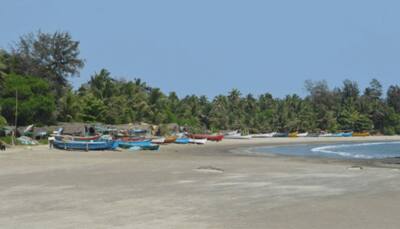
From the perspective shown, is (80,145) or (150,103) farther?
(150,103)

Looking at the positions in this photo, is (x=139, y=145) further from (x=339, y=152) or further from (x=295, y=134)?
(x=295, y=134)

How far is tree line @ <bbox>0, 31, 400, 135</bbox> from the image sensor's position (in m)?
74.5

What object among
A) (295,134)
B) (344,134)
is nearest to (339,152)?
(295,134)

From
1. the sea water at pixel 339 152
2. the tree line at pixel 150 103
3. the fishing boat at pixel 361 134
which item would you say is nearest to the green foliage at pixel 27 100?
the tree line at pixel 150 103

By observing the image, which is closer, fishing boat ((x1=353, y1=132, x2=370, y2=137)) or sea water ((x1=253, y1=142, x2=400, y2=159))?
sea water ((x1=253, y1=142, x2=400, y2=159))

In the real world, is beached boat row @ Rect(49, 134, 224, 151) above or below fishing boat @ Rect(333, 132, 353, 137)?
below

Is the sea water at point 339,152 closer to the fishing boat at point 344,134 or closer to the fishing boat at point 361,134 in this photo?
the fishing boat at point 344,134

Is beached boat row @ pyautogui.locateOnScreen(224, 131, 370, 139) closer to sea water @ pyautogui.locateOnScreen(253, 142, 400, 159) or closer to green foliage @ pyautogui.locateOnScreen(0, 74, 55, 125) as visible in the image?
sea water @ pyautogui.locateOnScreen(253, 142, 400, 159)

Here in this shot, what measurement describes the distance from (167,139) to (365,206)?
65947 mm

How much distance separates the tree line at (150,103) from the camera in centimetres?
7450

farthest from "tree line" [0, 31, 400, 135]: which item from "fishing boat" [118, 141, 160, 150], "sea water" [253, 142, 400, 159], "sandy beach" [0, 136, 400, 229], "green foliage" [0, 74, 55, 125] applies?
"sandy beach" [0, 136, 400, 229]

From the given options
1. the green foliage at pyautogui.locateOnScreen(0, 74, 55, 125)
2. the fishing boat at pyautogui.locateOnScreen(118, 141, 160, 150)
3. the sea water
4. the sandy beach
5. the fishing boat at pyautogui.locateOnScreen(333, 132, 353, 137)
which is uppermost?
the green foliage at pyautogui.locateOnScreen(0, 74, 55, 125)

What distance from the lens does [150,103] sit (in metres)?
110

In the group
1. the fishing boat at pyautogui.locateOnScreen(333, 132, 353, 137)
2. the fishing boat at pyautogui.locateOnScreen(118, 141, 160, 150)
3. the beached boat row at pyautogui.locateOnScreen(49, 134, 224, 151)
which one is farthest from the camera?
the fishing boat at pyautogui.locateOnScreen(333, 132, 353, 137)
